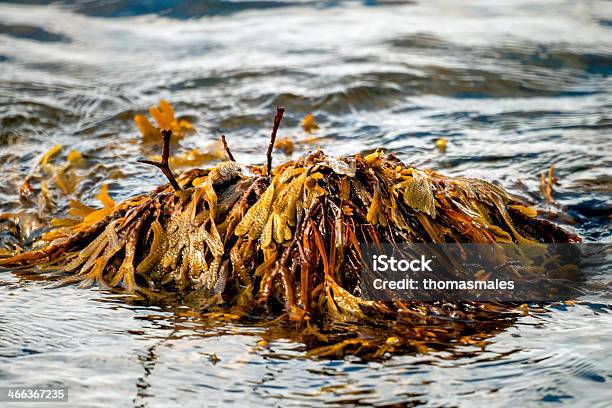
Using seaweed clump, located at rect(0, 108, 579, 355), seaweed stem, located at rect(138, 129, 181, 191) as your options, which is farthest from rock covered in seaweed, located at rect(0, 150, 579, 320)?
seaweed stem, located at rect(138, 129, 181, 191)

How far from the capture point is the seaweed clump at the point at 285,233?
302cm

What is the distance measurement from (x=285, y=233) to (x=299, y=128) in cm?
331

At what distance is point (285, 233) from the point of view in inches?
122

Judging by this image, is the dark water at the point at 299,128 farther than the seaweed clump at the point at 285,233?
No

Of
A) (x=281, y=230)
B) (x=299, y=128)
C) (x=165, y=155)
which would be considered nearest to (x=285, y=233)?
(x=281, y=230)

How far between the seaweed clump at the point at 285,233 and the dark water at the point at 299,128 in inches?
7.5

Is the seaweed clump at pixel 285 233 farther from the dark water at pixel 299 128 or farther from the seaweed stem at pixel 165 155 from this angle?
the dark water at pixel 299 128

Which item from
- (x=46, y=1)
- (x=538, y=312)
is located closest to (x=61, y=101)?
(x=46, y=1)

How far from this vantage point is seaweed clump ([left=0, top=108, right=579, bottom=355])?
9.92 ft

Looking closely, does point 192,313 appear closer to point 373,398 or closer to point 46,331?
point 46,331

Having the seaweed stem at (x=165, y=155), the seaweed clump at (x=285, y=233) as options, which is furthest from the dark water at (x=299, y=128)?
the seaweed stem at (x=165, y=155)

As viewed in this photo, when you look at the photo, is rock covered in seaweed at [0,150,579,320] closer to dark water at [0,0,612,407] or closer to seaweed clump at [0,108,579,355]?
seaweed clump at [0,108,579,355]

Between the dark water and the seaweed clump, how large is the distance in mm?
192

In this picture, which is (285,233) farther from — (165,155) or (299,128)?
(299,128)
